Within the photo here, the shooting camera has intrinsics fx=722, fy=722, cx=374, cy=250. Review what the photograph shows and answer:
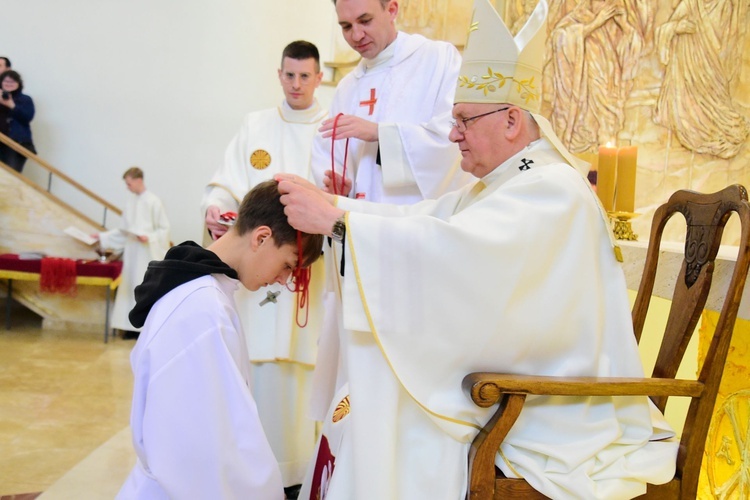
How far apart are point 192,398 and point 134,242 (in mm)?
6698

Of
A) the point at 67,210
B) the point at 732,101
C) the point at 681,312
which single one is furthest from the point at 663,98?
the point at 67,210

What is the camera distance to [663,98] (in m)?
6.29

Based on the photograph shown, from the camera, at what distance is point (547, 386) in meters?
1.73

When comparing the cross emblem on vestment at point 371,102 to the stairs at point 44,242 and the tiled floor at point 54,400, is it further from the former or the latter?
the stairs at point 44,242

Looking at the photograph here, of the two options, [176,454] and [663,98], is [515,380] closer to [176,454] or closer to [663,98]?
[176,454]

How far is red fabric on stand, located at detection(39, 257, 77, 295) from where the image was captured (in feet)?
25.8

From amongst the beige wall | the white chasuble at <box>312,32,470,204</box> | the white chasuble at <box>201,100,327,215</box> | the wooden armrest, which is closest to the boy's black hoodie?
the wooden armrest

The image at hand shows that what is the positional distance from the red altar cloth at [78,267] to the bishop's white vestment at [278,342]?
4.74 metres

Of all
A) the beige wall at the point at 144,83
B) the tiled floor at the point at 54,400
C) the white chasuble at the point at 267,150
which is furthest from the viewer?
the beige wall at the point at 144,83

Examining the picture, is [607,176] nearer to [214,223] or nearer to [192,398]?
[214,223]

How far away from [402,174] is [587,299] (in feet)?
3.74

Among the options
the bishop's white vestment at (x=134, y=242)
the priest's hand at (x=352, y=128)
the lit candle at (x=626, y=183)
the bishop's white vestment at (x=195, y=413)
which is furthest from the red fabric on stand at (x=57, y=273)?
the bishop's white vestment at (x=195, y=413)

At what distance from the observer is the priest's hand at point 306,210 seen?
1.95 metres

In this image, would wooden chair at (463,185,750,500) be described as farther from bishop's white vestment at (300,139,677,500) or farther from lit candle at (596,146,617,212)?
lit candle at (596,146,617,212)
